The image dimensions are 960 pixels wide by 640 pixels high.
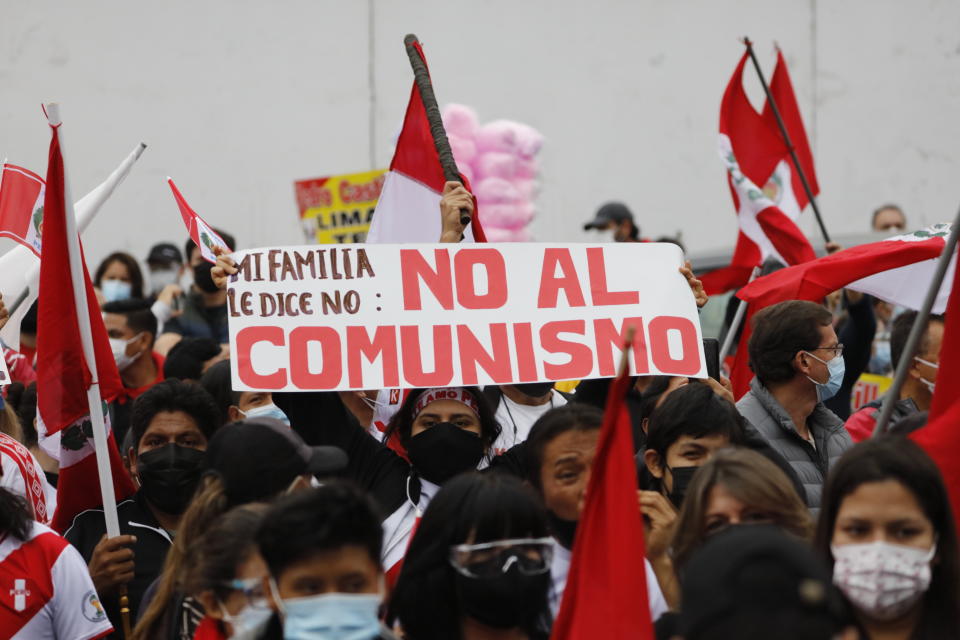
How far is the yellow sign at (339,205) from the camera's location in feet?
32.3

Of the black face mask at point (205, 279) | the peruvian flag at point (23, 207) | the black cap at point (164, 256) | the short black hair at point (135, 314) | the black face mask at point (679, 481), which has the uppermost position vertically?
the peruvian flag at point (23, 207)

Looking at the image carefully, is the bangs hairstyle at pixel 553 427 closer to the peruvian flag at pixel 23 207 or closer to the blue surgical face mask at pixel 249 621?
the blue surgical face mask at pixel 249 621

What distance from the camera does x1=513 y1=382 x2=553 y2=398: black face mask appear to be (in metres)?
5.90

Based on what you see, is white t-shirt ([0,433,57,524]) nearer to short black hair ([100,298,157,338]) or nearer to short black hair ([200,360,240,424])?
short black hair ([200,360,240,424])

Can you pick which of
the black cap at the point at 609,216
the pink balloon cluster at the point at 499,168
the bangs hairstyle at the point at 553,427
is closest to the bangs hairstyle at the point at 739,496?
the bangs hairstyle at the point at 553,427

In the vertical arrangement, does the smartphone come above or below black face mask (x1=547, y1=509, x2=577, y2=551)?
above

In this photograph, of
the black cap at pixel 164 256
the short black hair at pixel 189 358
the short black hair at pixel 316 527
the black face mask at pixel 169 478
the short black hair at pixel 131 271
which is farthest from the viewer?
the black cap at pixel 164 256

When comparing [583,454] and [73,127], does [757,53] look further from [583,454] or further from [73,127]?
[583,454]

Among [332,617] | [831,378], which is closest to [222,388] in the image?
[831,378]

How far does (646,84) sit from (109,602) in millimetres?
10552

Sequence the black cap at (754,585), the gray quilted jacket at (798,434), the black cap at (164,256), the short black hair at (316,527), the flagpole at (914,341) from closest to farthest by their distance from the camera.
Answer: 1. the black cap at (754,585)
2. the short black hair at (316,527)
3. the flagpole at (914,341)
4. the gray quilted jacket at (798,434)
5. the black cap at (164,256)

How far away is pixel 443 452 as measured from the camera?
4.65 meters

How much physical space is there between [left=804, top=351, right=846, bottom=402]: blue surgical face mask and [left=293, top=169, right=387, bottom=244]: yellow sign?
14.9ft

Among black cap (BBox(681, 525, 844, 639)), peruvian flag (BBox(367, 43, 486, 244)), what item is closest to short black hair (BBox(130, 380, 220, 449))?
peruvian flag (BBox(367, 43, 486, 244))
